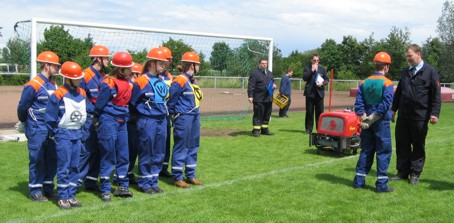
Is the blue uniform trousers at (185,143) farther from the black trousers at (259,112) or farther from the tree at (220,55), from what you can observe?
the tree at (220,55)

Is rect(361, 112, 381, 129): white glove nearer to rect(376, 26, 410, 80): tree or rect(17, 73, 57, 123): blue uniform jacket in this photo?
rect(17, 73, 57, 123): blue uniform jacket

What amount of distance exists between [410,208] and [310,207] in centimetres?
131

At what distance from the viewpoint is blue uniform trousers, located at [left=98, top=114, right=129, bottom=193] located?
20.1 feet

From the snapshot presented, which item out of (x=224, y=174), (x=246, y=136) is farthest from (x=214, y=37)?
(x=224, y=174)

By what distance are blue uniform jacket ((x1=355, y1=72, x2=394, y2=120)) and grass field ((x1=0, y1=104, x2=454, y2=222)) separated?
1.21m

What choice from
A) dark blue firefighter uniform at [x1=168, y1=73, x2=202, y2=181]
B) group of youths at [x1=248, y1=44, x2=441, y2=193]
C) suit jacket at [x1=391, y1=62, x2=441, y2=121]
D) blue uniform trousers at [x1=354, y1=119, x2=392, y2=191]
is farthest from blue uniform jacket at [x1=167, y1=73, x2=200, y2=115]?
suit jacket at [x1=391, y1=62, x2=441, y2=121]

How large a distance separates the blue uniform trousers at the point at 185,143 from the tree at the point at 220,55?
10.2 metres

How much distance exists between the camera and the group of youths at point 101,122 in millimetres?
5773

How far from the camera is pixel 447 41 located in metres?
59.5

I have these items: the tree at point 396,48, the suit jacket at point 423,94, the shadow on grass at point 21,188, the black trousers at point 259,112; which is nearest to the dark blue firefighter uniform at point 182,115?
the shadow on grass at point 21,188

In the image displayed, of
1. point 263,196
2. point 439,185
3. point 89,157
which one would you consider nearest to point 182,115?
point 89,157

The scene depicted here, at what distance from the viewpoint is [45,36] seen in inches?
488

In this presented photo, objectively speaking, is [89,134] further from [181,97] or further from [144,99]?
[181,97]

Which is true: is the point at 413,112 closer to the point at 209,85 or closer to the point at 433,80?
the point at 433,80
